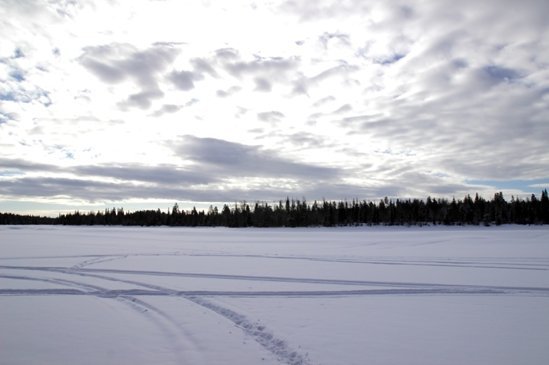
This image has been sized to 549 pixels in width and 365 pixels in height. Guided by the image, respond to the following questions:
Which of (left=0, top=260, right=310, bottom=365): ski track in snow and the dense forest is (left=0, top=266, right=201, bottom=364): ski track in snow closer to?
(left=0, top=260, right=310, bottom=365): ski track in snow

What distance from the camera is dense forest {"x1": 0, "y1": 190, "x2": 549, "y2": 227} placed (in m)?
100

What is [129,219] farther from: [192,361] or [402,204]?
[192,361]

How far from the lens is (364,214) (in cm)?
11838

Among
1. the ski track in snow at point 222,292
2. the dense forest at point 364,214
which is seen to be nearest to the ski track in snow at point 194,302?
the ski track in snow at point 222,292

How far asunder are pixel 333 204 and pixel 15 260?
361 feet

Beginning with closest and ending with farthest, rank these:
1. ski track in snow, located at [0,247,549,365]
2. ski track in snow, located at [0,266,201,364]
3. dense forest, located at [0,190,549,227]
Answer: ski track in snow, located at [0,266,201,364] → ski track in snow, located at [0,247,549,365] → dense forest, located at [0,190,549,227]

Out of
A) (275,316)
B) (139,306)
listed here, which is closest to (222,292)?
(139,306)

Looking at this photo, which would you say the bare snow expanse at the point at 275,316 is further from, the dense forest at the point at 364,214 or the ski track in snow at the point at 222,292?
the dense forest at the point at 364,214

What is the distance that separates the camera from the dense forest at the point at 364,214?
10006 centimetres

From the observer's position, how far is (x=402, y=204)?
118 metres

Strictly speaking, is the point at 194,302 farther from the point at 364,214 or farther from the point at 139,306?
the point at 364,214

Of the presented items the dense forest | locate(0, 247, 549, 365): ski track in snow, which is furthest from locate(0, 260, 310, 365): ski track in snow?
the dense forest

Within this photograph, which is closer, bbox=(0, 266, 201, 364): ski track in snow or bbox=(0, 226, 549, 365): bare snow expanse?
bbox=(0, 226, 549, 365): bare snow expanse

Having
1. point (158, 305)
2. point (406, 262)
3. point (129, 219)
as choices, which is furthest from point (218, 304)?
point (129, 219)
